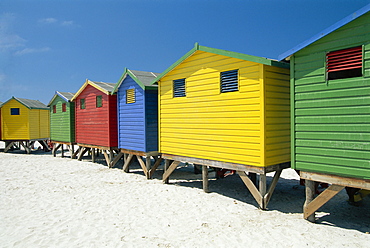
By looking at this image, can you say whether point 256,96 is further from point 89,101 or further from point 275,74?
point 89,101

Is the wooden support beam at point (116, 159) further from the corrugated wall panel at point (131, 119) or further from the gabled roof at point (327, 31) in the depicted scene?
the gabled roof at point (327, 31)

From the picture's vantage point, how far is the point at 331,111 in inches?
260

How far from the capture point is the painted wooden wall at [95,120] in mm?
15344

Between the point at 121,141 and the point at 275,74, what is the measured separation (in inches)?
343

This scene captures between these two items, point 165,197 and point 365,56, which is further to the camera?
point 165,197

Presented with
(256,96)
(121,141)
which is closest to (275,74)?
(256,96)

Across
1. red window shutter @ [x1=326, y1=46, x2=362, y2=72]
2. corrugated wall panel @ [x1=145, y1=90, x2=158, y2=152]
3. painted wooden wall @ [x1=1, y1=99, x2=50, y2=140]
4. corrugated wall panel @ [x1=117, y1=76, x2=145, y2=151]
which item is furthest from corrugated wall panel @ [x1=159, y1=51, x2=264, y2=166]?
painted wooden wall @ [x1=1, y1=99, x2=50, y2=140]

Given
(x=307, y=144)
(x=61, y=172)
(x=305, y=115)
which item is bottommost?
(x=61, y=172)

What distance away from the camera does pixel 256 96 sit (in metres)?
8.11

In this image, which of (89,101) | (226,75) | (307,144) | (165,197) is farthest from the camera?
(89,101)

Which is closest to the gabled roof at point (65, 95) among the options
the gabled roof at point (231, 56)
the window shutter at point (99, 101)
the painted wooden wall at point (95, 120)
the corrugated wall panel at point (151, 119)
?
the painted wooden wall at point (95, 120)

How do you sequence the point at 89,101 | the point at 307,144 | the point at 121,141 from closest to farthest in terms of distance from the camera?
1. the point at 307,144
2. the point at 121,141
3. the point at 89,101

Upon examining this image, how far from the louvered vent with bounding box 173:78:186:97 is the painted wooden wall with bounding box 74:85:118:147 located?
5.39 meters

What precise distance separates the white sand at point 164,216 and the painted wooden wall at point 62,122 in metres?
7.48
